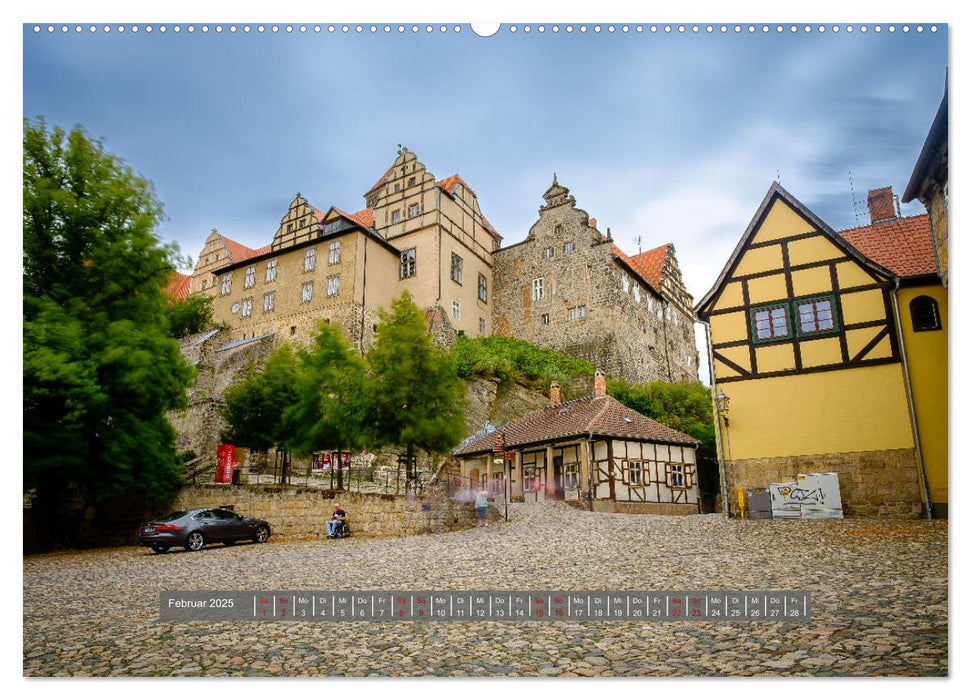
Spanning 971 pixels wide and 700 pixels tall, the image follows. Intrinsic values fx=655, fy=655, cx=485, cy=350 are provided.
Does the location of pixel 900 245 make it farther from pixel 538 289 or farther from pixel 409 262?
pixel 538 289

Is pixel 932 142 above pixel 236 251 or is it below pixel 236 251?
below

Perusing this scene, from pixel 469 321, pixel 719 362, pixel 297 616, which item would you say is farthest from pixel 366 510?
pixel 469 321

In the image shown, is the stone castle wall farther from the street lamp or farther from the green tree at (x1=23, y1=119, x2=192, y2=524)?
the green tree at (x1=23, y1=119, x2=192, y2=524)

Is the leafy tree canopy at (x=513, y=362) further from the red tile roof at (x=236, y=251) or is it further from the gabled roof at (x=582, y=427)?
the red tile roof at (x=236, y=251)

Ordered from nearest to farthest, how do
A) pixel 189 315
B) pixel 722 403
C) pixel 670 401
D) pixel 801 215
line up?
pixel 801 215
pixel 722 403
pixel 189 315
pixel 670 401

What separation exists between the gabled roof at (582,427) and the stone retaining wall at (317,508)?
6256 millimetres

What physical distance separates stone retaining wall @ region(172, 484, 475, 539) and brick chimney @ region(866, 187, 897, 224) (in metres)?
9.22

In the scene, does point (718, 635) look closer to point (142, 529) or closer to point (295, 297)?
point (142, 529)

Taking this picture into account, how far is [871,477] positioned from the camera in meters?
4.93

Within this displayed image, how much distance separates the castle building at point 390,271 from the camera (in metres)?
16.2

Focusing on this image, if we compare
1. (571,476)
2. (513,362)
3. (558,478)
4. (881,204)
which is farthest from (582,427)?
(881,204)

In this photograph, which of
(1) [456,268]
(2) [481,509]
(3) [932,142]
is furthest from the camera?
(1) [456,268]

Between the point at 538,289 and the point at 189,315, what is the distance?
813 inches

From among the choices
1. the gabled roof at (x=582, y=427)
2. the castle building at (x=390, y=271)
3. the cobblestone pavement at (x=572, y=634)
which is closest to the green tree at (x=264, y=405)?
the castle building at (x=390, y=271)
